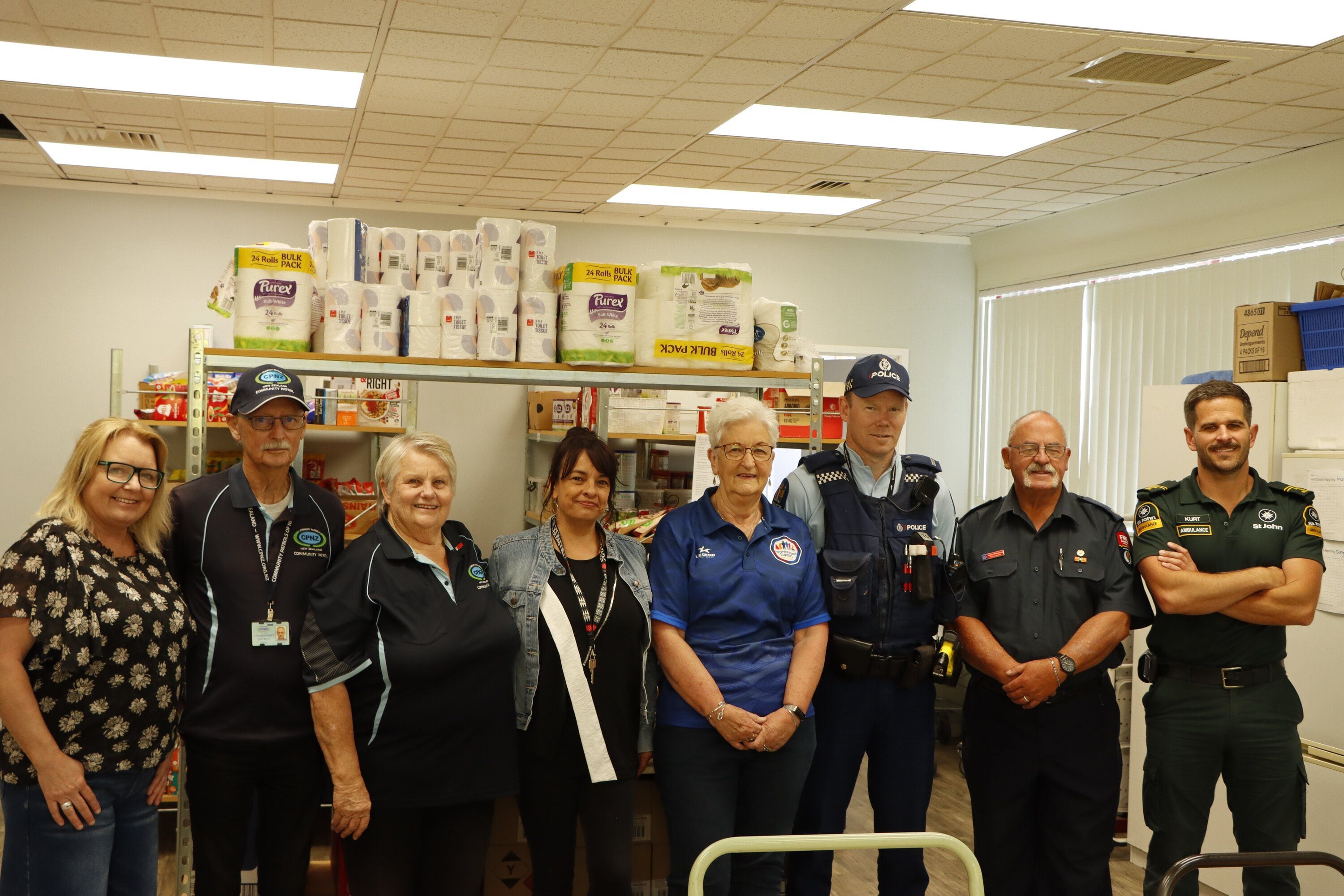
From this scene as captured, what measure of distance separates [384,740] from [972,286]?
20.9 feet

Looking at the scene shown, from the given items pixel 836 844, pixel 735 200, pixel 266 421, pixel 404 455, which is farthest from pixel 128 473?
pixel 735 200

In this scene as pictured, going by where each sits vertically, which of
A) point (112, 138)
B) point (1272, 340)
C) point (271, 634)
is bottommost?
point (271, 634)

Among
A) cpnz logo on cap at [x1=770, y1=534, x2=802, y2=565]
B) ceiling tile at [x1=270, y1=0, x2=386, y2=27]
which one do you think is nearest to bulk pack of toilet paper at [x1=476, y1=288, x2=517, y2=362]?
cpnz logo on cap at [x1=770, y1=534, x2=802, y2=565]

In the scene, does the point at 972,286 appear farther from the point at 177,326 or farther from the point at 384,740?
the point at 384,740

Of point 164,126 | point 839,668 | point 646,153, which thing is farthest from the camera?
point 646,153

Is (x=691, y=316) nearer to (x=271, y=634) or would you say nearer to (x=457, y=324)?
(x=457, y=324)

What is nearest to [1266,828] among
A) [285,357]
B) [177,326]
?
[285,357]

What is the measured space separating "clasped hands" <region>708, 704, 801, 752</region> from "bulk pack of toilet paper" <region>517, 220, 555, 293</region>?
4.34 feet

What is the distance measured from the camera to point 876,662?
2.87 metres

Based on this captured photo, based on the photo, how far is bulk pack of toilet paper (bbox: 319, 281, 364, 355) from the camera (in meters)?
3.01

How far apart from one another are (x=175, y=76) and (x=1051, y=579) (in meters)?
4.00

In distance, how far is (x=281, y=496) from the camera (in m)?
2.67

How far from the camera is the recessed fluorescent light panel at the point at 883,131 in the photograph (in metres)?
5.00

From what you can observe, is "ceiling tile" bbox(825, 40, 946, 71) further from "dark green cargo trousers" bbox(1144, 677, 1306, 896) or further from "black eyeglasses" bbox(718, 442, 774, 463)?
"dark green cargo trousers" bbox(1144, 677, 1306, 896)
